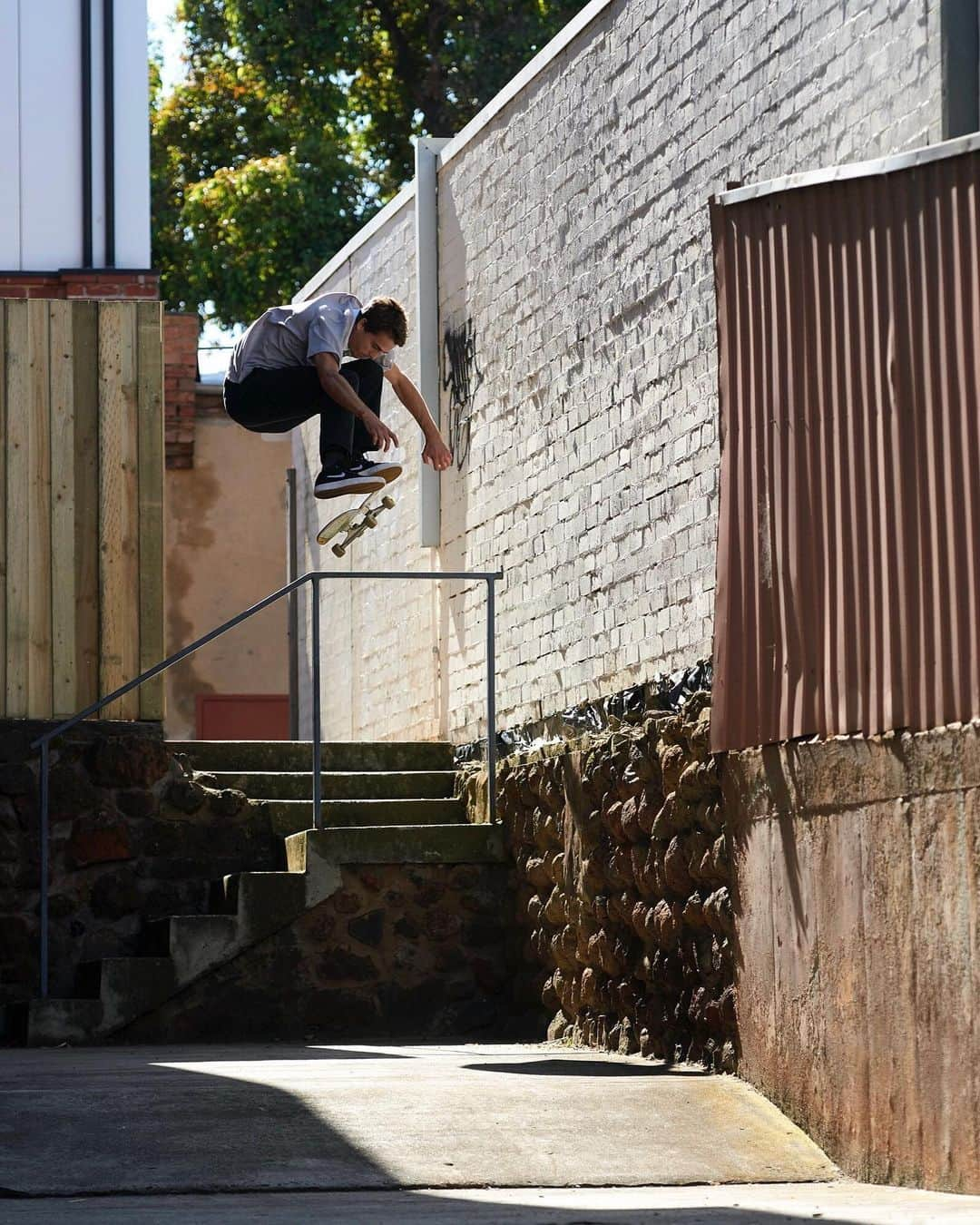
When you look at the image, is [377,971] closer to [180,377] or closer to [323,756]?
[323,756]

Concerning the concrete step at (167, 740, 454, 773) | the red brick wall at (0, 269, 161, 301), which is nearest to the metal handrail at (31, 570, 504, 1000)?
the concrete step at (167, 740, 454, 773)

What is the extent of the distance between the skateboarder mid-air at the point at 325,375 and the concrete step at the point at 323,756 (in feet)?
8.86

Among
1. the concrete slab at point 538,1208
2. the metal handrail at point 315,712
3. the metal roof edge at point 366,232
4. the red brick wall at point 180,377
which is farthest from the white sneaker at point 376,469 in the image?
the red brick wall at point 180,377

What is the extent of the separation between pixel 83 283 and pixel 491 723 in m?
4.38

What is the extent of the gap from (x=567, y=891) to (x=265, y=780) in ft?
6.47

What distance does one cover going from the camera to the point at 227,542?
56.0 ft

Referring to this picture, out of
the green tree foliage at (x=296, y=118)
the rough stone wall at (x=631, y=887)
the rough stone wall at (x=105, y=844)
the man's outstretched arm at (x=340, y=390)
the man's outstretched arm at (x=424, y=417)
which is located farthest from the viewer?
the green tree foliage at (x=296, y=118)

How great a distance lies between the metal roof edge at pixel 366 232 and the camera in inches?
454

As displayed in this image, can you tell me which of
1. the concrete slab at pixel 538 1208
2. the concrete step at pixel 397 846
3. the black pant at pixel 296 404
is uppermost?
the black pant at pixel 296 404

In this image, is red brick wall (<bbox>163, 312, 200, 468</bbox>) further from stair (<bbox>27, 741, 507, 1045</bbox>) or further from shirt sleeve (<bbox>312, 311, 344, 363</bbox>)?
shirt sleeve (<bbox>312, 311, 344, 363</bbox>)

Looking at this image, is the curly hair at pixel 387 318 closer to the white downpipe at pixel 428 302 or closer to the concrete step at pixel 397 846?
the concrete step at pixel 397 846

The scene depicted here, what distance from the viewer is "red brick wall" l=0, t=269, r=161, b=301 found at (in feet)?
40.4

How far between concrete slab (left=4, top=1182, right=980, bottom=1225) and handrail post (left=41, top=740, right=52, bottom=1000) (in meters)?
3.52

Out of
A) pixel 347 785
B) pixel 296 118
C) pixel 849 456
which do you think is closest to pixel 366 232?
pixel 347 785
